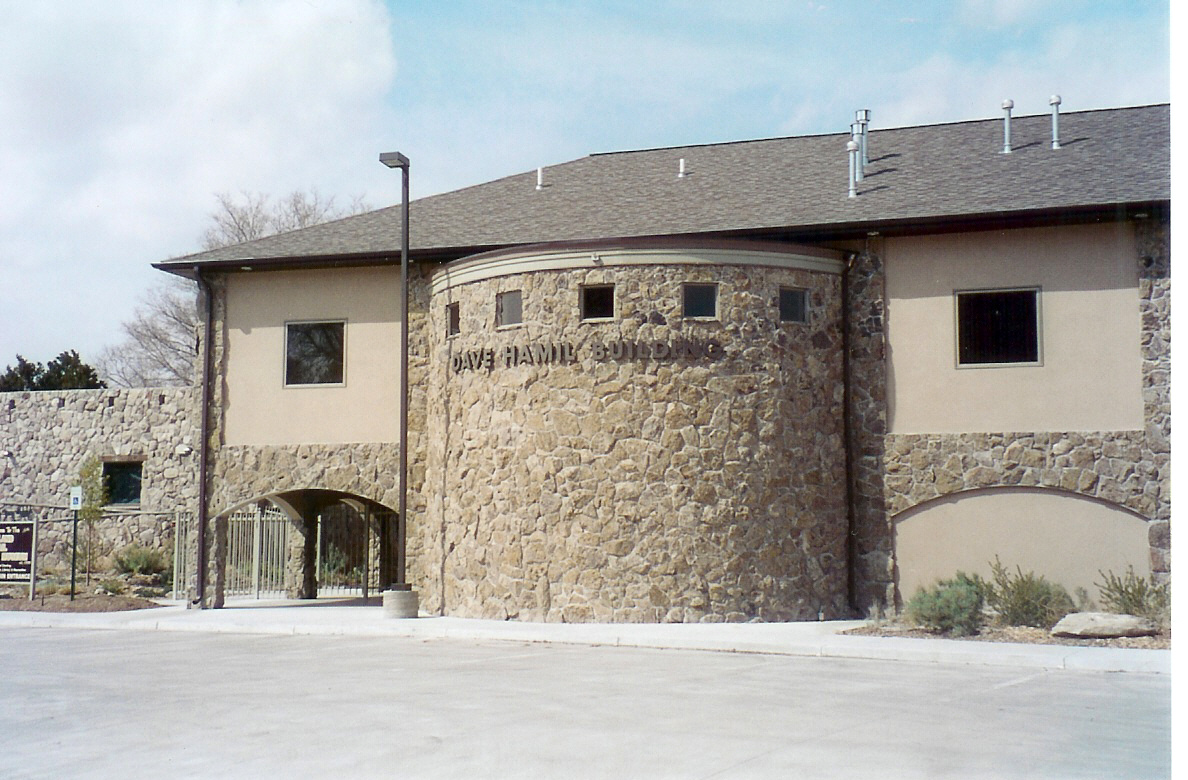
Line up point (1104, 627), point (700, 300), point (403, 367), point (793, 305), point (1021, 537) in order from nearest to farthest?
point (1104, 627), point (1021, 537), point (700, 300), point (793, 305), point (403, 367)

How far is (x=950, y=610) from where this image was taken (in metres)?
17.4

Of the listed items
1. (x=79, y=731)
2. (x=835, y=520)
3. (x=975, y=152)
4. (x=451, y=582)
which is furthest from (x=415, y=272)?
(x=79, y=731)

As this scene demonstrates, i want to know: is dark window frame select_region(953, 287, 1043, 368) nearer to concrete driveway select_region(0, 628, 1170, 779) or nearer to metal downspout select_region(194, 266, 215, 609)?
concrete driveway select_region(0, 628, 1170, 779)

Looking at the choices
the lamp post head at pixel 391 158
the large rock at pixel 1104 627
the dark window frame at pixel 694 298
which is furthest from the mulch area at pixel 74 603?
the large rock at pixel 1104 627

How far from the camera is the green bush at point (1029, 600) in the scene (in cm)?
1816

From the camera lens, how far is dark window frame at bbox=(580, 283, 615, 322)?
2000cm

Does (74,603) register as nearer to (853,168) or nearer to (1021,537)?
(853,168)

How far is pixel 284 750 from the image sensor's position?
8.91 meters

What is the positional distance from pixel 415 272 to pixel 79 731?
1388 cm

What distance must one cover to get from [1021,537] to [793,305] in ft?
16.8

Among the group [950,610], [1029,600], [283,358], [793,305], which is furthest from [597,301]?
[1029,600]

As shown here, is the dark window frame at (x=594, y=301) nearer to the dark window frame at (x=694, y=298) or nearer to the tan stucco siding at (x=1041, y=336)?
the dark window frame at (x=694, y=298)

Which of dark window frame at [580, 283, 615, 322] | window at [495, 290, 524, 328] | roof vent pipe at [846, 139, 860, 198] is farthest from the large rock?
window at [495, 290, 524, 328]

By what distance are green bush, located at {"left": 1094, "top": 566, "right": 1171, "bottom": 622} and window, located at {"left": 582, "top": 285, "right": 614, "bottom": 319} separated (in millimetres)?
8614
